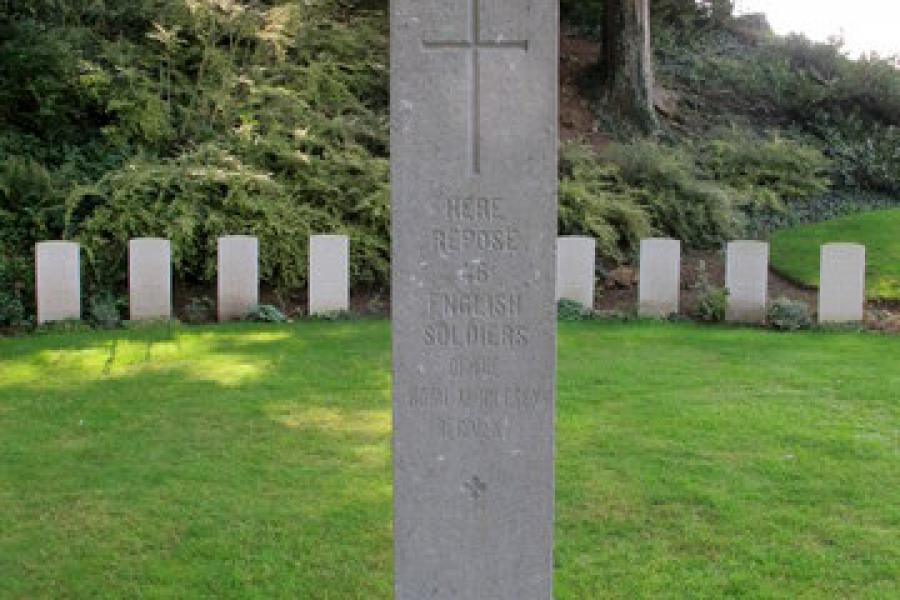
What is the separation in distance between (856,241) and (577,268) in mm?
4609

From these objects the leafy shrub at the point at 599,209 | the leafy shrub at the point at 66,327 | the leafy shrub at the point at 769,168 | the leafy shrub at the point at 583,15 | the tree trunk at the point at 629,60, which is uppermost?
the leafy shrub at the point at 583,15

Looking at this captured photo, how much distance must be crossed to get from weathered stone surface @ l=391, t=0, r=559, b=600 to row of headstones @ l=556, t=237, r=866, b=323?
6.69 m

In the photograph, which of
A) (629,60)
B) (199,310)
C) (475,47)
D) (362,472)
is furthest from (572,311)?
(629,60)

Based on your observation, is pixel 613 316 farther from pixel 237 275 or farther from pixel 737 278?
pixel 237 275

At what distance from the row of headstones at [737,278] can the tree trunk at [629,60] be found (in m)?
6.34

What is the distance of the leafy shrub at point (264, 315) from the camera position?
9750 mm

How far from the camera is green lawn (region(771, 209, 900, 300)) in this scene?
1120 centimetres

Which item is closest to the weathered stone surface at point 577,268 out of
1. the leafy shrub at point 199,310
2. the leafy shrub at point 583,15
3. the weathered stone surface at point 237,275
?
the weathered stone surface at point 237,275

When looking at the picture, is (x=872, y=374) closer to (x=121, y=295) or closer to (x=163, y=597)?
(x=163, y=597)

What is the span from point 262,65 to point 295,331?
18.7 ft

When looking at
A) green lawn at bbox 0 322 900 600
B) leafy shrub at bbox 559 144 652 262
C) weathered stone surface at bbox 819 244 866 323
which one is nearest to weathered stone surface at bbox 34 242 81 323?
green lawn at bbox 0 322 900 600

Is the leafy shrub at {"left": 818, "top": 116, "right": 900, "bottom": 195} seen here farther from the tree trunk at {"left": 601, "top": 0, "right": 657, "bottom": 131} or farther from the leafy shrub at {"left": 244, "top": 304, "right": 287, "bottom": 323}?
the leafy shrub at {"left": 244, "top": 304, "right": 287, "bottom": 323}

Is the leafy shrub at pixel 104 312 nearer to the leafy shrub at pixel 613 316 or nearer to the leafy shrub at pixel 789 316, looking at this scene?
the leafy shrub at pixel 613 316

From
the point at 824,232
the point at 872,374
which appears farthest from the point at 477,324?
the point at 824,232
